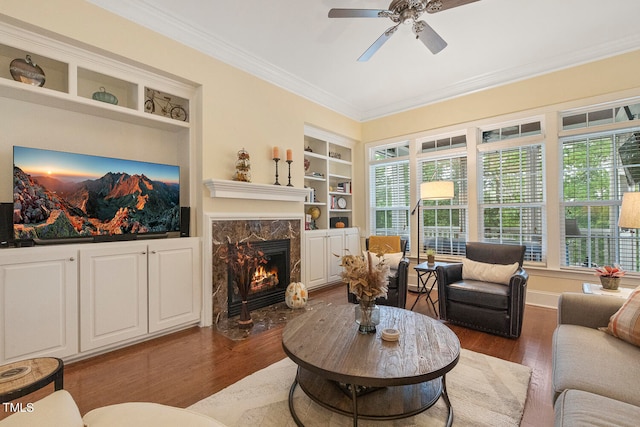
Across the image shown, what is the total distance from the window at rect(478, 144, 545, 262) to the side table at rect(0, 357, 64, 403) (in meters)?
4.90

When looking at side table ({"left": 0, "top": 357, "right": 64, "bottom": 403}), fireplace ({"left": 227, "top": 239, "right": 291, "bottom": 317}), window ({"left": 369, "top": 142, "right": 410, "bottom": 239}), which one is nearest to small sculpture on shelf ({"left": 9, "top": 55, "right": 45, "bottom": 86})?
side table ({"left": 0, "top": 357, "right": 64, "bottom": 403})

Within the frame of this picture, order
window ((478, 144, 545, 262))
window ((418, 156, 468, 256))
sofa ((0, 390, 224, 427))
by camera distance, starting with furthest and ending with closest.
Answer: window ((418, 156, 468, 256)) < window ((478, 144, 545, 262)) < sofa ((0, 390, 224, 427))

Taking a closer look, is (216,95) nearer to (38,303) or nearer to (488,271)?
(38,303)

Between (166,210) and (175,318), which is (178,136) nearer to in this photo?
(166,210)

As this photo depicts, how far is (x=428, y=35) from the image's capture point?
259cm

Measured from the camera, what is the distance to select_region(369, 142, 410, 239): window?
5.32 metres

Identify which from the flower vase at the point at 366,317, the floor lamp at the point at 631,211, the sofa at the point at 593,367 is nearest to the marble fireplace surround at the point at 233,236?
the flower vase at the point at 366,317

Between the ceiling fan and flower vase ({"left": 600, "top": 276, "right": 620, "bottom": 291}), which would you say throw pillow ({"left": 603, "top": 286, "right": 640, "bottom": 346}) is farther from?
the ceiling fan

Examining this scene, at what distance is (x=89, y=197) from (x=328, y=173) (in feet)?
11.3

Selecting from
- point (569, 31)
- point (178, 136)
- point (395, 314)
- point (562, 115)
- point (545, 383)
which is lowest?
point (545, 383)

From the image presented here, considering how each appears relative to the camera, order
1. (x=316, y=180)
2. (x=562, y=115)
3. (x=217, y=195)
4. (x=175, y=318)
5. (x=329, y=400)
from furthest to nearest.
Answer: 1. (x=316, y=180)
2. (x=562, y=115)
3. (x=217, y=195)
4. (x=175, y=318)
5. (x=329, y=400)

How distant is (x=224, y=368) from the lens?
2.38 metres

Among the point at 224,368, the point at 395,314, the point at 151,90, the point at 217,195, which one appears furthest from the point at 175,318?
the point at 151,90

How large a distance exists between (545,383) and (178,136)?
4232mm
